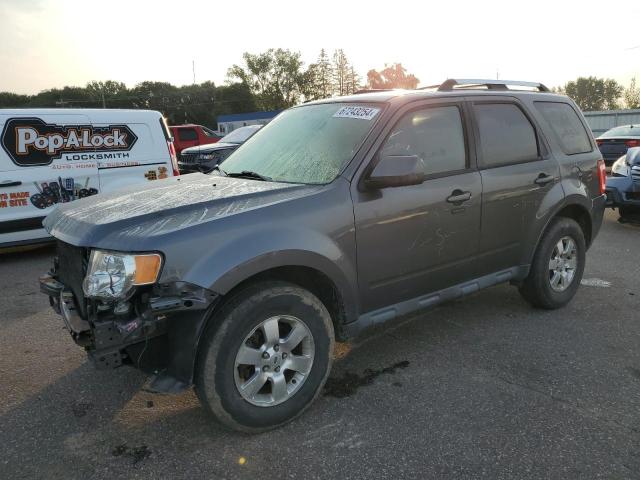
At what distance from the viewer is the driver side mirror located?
2969 mm

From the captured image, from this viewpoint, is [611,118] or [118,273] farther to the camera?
[611,118]

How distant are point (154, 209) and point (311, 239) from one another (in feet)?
2.80

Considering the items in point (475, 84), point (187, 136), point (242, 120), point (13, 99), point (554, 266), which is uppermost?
point (13, 99)

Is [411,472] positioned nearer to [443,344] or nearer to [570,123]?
[443,344]

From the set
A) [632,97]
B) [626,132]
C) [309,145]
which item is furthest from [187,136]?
[632,97]

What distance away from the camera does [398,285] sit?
10.8 feet

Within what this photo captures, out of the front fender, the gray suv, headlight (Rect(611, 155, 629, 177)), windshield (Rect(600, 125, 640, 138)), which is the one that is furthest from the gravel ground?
windshield (Rect(600, 125, 640, 138))

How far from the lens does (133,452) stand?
263cm

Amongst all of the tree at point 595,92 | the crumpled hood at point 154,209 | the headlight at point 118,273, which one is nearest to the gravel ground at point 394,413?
the headlight at point 118,273

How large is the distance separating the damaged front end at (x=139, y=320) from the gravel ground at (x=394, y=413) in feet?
1.60

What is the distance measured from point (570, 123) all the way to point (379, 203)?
2540 mm

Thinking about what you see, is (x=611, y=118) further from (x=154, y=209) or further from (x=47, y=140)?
(x=154, y=209)

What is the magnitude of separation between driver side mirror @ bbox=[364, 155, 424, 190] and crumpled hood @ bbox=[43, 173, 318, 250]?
0.39m

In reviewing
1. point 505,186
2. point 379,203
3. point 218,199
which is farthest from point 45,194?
point 505,186
